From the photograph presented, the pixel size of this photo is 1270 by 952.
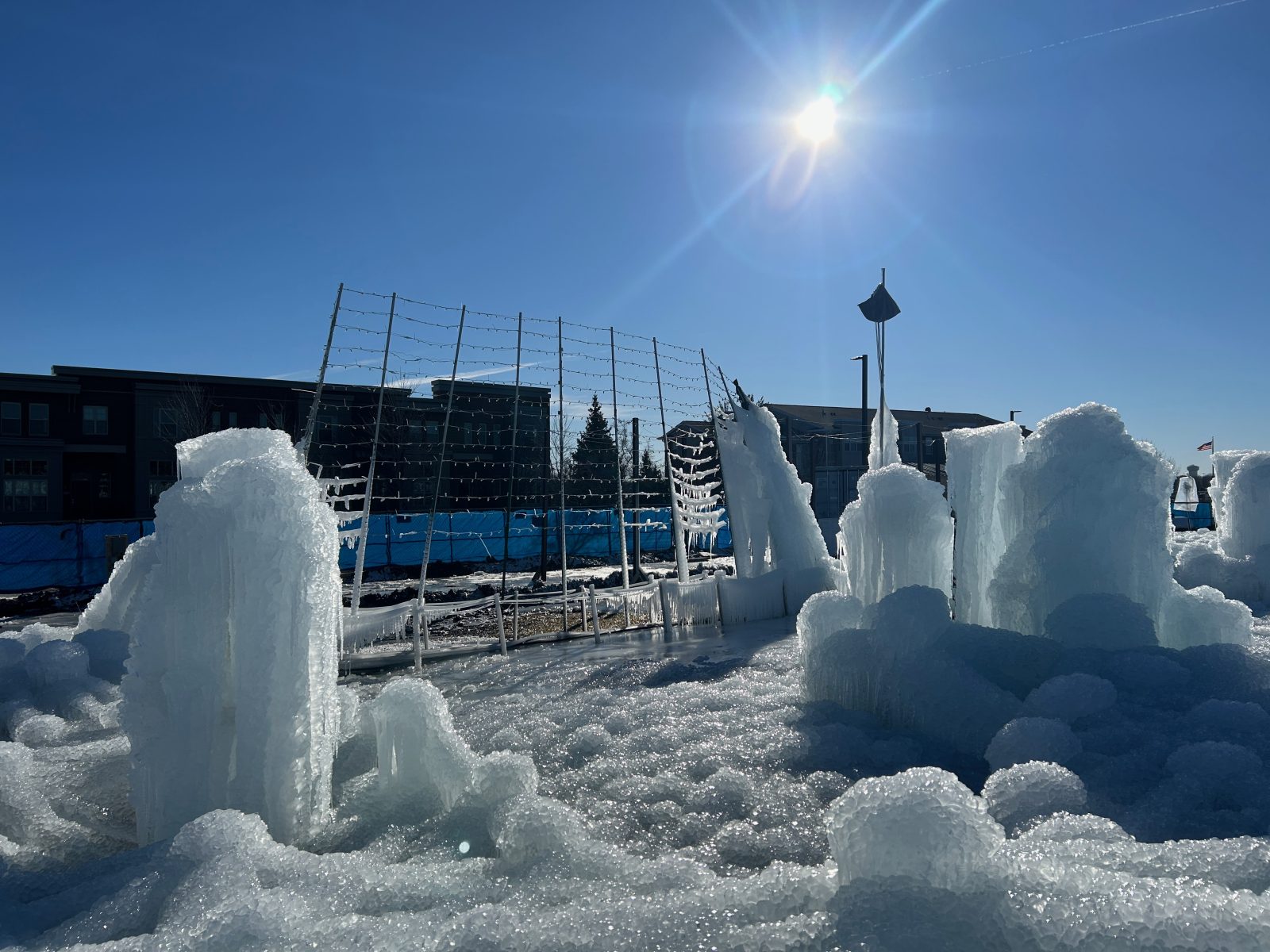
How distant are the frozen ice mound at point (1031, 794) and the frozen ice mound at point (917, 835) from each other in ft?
3.58

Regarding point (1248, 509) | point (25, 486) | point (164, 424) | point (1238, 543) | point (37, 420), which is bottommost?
point (1238, 543)

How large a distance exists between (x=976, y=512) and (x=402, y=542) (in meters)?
16.3

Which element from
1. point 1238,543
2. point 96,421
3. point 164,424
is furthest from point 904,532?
point 96,421

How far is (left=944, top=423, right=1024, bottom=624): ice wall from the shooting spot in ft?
25.4

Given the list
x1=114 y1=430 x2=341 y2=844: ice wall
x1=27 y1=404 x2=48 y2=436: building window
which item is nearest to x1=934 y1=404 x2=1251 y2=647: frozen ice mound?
x1=114 y1=430 x2=341 y2=844: ice wall

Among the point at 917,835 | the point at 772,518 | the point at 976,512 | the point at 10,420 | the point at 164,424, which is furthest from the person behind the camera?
the point at 164,424

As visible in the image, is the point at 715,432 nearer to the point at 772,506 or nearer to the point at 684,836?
the point at 772,506

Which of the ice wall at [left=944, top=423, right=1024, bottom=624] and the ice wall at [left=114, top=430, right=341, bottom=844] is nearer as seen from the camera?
the ice wall at [left=114, top=430, right=341, bottom=844]

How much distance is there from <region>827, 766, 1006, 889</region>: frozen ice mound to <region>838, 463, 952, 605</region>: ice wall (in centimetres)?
501

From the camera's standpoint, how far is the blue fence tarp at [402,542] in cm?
1755

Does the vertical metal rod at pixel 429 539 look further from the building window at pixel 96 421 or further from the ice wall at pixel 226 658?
the building window at pixel 96 421

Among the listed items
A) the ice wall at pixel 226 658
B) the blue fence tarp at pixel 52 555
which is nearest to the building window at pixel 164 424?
the blue fence tarp at pixel 52 555

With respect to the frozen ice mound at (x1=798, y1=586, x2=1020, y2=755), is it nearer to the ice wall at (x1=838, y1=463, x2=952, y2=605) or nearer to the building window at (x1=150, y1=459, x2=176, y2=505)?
the ice wall at (x1=838, y1=463, x2=952, y2=605)

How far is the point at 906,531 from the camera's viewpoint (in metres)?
7.85
